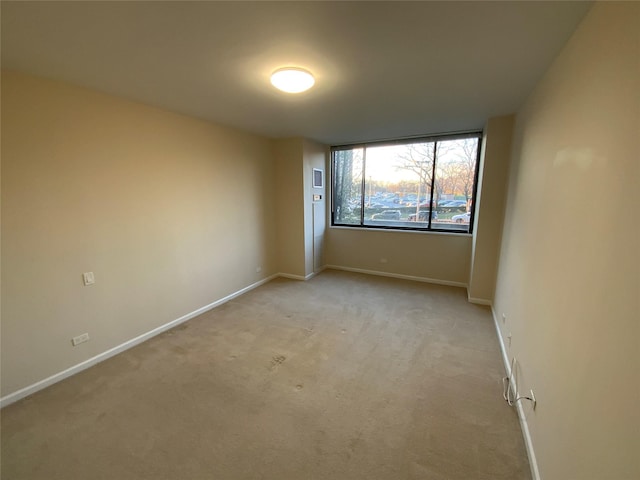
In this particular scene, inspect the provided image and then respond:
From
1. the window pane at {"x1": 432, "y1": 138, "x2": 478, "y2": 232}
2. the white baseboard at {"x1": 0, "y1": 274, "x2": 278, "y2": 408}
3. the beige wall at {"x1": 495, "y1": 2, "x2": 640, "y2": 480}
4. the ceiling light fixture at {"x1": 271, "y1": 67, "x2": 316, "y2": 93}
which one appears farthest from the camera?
the window pane at {"x1": 432, "y1": 138, "x2": 478, "y2": 232}

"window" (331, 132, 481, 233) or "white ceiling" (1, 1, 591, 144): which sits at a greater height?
"white ceiling" (1, 1, 591, 144)

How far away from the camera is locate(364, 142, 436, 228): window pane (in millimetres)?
4332

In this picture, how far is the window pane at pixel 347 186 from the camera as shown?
488 centimetres

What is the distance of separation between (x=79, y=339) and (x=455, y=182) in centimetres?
507

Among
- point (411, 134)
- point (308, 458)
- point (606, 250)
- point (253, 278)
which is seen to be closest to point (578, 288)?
point (606, 250)

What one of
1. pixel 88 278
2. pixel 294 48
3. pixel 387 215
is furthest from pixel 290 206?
pixel 294 48

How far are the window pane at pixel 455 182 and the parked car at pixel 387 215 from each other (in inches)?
27.2

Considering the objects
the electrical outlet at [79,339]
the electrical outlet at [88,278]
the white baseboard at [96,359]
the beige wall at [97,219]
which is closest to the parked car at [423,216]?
the beige wall at [97,219]

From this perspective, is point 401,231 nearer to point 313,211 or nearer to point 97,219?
point 313,211

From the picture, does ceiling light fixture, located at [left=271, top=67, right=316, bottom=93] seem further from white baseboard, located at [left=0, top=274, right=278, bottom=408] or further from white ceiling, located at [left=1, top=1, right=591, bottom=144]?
white baseboard, located at [left=0, top=274, right=278, bottom=408]

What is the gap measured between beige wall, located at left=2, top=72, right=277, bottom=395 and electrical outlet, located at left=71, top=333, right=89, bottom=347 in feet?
0.10

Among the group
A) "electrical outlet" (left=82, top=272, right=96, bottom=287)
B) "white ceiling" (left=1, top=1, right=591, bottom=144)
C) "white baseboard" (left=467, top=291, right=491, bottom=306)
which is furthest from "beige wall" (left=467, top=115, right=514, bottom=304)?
"electrical outlet" (left=82, top=272, right=96, bottom=287)

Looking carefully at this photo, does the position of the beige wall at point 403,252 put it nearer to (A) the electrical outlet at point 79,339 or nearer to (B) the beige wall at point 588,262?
(B) the beige wall at point 588,262

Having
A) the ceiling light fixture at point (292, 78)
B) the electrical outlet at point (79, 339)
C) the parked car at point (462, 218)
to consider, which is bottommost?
the electrical outlet at point (79, 339)
